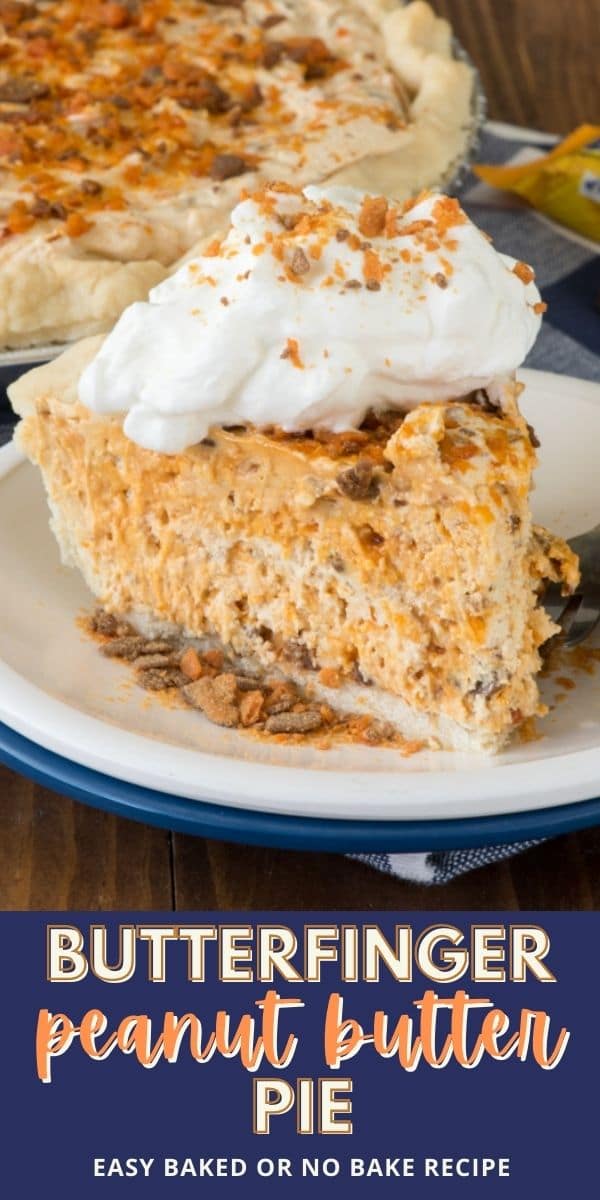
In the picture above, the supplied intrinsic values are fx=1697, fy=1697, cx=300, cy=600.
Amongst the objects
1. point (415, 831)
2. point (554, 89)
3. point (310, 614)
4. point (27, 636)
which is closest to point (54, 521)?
point (27, 636)

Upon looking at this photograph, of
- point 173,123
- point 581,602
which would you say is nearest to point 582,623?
point 581,602

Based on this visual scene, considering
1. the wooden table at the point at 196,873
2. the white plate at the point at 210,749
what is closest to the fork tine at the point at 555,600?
the white plate at the point at 210,749

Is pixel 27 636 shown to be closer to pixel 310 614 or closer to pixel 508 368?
pixel 310 614

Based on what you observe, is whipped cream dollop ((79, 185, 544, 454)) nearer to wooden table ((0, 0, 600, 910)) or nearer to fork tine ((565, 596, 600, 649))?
fork tine ((565, 596, 600, 649))

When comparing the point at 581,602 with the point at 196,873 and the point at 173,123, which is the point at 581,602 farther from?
the point at 173,123

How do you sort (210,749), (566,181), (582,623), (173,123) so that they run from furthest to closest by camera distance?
(566,181), (173,123), (582,623), (210,749)

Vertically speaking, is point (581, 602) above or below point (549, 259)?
above
